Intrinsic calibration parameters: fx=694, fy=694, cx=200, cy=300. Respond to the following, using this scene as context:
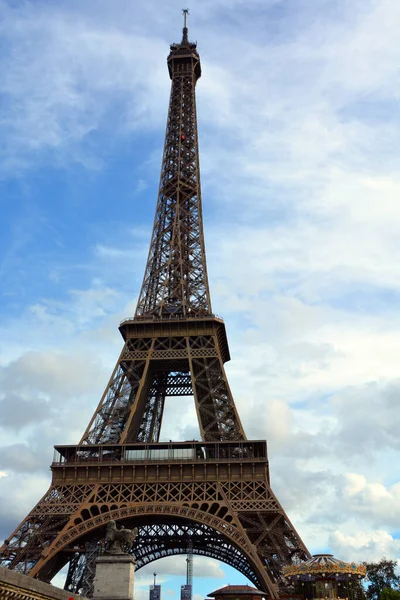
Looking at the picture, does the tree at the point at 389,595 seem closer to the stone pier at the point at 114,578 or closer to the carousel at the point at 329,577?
the carousel at the point at 329,577

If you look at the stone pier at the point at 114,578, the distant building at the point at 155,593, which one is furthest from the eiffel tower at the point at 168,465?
the distant building at the point at 155,593

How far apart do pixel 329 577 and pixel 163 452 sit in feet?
69.0

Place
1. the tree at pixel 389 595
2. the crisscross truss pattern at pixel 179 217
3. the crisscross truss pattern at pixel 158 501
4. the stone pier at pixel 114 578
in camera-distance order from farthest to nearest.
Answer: the crisscross truss pattern at pixel 179 217
the tree at pixel 389 595
the crisscross truss pattern at pixel 158 501
the stone pier at pixel 114 578

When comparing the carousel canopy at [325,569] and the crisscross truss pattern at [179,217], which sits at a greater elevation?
the crisscross truss pattern at [179,217]

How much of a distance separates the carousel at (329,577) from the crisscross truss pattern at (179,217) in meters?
32.1

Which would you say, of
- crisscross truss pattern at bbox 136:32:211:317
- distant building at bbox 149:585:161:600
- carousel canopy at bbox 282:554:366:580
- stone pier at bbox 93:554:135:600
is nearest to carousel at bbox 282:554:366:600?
carousel canopy at bbox 282:554:366:580

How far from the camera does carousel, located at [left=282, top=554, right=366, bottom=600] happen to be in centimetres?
4166

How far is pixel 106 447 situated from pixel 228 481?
11.1 metres

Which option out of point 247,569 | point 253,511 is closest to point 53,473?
point 253,511

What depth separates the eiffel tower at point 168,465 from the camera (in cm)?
5372

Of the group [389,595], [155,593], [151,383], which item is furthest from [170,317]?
[155,593]

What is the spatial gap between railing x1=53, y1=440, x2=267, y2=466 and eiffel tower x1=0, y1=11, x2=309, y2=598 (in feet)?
0.30

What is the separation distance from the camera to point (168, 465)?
5828cm

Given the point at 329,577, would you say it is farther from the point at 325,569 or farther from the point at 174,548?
the point at 174,548
